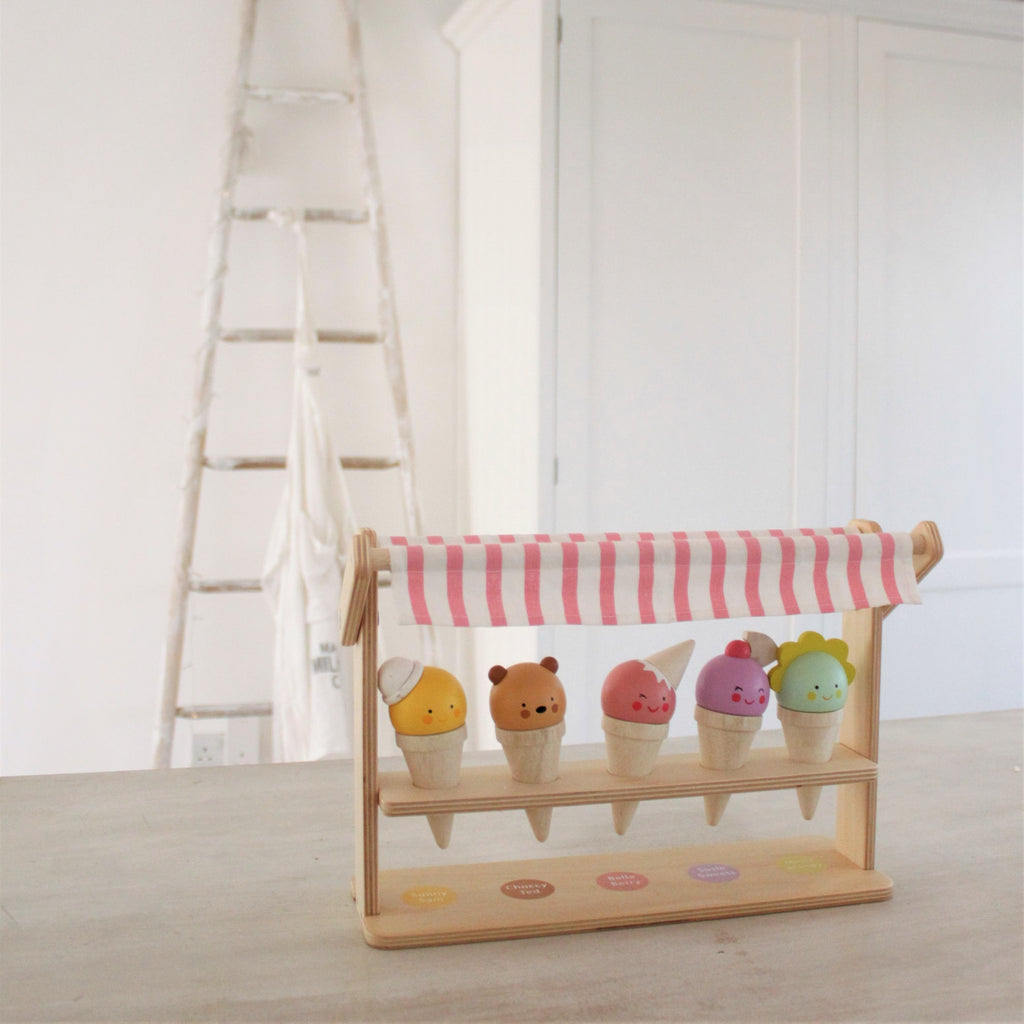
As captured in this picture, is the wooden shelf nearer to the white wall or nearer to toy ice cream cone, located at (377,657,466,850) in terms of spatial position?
toy ice cream cone, located at (377,657,466,850)

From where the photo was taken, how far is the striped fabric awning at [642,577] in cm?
69

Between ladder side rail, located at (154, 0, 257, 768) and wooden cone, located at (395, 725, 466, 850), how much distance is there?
4.87ft

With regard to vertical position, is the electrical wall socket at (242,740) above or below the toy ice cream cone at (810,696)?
below

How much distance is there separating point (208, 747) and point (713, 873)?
5.57 ft

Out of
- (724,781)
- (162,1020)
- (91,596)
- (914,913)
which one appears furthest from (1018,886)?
(91,596)

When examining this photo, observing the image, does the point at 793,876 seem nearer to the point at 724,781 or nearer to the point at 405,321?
the point at 724,781

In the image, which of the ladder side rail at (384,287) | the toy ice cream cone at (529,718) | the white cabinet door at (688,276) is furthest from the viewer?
the ladder side rail at (384,287)

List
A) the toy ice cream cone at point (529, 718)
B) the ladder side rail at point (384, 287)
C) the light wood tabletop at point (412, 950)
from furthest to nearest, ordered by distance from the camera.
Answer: the ladder side rail at point (384, 287) → the toy ice cream cone at point (529, 718) → the light wood tabletop at point (412, 950)

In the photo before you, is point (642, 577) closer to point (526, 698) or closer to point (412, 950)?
point (526, 698)

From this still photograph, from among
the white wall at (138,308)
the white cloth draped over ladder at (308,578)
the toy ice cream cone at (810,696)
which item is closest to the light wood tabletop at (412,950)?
the toy ice cream cone at (810,696)

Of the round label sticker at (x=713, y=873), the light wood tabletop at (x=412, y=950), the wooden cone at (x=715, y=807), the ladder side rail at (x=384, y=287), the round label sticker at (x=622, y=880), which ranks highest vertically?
the ladder side rail at (x=384, y=287)

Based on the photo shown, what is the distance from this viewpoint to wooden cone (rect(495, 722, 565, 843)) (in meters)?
0.72

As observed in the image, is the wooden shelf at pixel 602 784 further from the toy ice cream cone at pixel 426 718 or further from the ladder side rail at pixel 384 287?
the ladder side rail at pixel 384 287

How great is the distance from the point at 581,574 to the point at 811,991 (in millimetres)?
279
